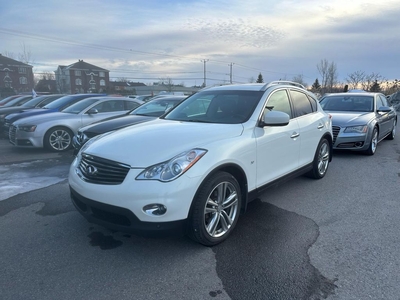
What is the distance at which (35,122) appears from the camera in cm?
850

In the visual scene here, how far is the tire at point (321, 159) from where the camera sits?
5480mm

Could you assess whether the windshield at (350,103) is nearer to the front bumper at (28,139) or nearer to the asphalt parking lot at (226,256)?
the asphalt parking lot at (226,256)

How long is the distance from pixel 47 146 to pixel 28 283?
21.7ft

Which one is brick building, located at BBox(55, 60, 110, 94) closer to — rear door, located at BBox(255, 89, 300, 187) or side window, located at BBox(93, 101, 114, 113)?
side window, located at BBox(93, 101, 114, 113)

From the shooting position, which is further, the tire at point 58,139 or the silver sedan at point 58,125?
the tire at point 58,139

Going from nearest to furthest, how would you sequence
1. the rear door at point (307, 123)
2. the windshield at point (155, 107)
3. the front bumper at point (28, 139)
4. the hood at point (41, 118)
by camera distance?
1. the rear door at point (307, 123)
2. the windshield at point (155, 107)
3. the front bumper at point (28, 139)
4. the hood at point (41, 118)

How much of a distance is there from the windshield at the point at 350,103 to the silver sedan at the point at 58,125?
6476 mm

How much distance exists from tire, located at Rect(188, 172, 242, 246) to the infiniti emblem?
3.48 ft

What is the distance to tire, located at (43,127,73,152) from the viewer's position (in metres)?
8.55

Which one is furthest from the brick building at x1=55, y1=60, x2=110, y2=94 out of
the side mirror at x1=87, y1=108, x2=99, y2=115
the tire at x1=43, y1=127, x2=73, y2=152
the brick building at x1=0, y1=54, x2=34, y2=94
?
the tire at x1=43, y1=127, x2=73, y2=152

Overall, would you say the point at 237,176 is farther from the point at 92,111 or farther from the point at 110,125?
the point at 92,111

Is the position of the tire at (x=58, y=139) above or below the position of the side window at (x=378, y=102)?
below

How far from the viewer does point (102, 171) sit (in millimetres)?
3098

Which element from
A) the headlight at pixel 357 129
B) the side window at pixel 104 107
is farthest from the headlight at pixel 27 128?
the headlight at pixel 357 129
